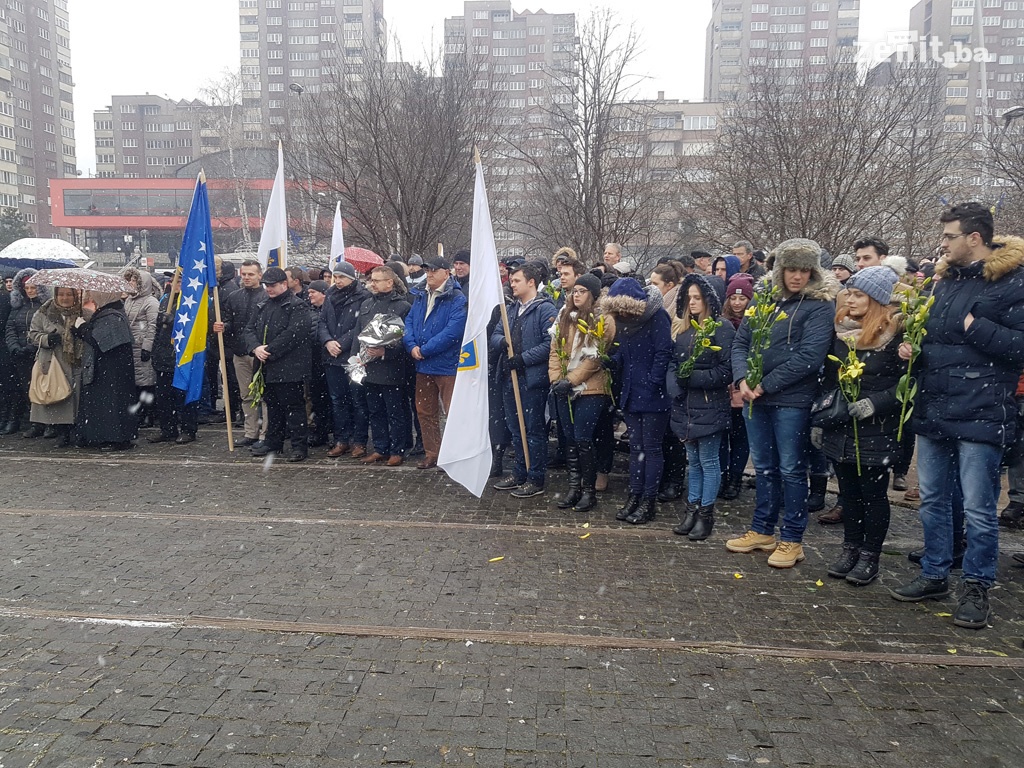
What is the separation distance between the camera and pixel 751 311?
6254 mm

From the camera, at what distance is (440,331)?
30.2 ft

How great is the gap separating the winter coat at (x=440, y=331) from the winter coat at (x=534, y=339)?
89 centimetres

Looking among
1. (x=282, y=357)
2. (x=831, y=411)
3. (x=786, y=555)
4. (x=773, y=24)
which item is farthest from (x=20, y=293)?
(x=773, y=24)

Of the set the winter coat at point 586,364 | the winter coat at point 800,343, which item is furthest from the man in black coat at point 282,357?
the winter coat at point 800,343

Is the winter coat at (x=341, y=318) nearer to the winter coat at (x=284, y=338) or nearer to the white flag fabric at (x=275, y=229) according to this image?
the winter coat at (x=284, y=338)

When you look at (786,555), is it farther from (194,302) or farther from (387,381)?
(194,302)

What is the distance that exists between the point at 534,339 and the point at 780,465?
295 cm

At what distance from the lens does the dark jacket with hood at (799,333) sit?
592cm

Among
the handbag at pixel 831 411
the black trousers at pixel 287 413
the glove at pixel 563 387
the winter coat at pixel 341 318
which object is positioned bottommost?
the black trousers at pixel 287 413

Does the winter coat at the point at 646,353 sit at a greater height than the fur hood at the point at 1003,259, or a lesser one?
lesser

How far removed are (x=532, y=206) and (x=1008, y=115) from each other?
15.4 metres

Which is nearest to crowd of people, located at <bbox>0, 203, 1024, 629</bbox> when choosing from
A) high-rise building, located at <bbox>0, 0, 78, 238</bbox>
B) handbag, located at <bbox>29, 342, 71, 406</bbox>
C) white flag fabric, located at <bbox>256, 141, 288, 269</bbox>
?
handbag, located at <bbox>29, 342, 71, 406</bbox>

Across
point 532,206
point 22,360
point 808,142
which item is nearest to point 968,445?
point 22,360

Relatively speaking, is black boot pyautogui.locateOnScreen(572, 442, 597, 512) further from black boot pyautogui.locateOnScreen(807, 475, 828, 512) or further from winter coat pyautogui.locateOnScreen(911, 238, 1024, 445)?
winter coat pyautogui.locateOnScreen(911, 238, 1024, 445)
